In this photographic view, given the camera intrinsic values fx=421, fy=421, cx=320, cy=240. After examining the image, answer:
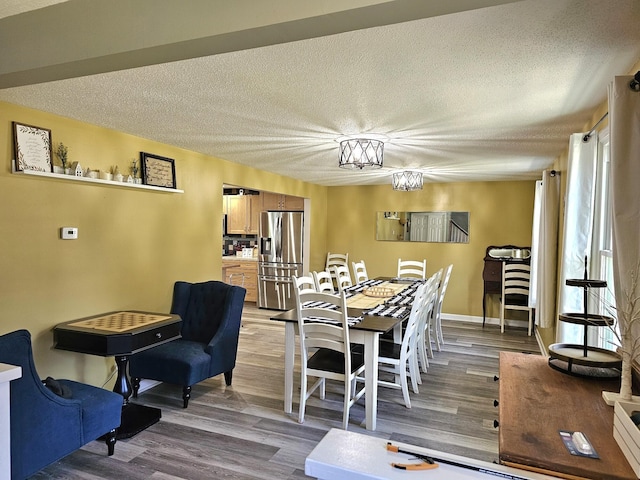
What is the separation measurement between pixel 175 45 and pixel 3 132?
195 cm

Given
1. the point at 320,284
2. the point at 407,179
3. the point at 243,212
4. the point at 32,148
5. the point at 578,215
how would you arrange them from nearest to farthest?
1. the point at 578,215
2. the point at 32,148
3. the point at 320,284
4. the point at 407,179
5. the point at 243,212

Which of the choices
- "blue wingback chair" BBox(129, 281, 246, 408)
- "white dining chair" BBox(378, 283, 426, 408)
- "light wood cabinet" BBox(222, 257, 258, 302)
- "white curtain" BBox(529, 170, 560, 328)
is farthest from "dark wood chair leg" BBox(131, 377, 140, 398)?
"light wood cabinet" BBox(222, 257, 258, 302)

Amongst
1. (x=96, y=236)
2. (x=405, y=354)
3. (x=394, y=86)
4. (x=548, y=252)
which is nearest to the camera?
(x=394, y=86)

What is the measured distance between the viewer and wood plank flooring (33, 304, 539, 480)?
2590mm

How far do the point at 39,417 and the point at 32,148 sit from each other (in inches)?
68.9

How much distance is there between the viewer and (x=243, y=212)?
327 inches

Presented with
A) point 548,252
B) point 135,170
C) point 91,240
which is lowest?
point 548,252

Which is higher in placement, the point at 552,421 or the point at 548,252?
the point at 548,252

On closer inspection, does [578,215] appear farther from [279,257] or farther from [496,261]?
[279,257]

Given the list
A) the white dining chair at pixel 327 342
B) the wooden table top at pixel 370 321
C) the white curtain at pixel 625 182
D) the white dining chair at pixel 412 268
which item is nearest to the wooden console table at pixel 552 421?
the white curtain at pixel 625 182

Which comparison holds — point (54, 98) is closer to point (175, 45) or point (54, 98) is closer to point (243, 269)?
point (175, 45)

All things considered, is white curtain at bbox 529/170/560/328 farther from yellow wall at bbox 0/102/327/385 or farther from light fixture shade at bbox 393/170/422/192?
yellow wall at bbox 0/102/327/385

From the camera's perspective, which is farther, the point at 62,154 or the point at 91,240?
the point at 91,240

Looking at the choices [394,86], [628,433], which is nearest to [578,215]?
[394,86]
